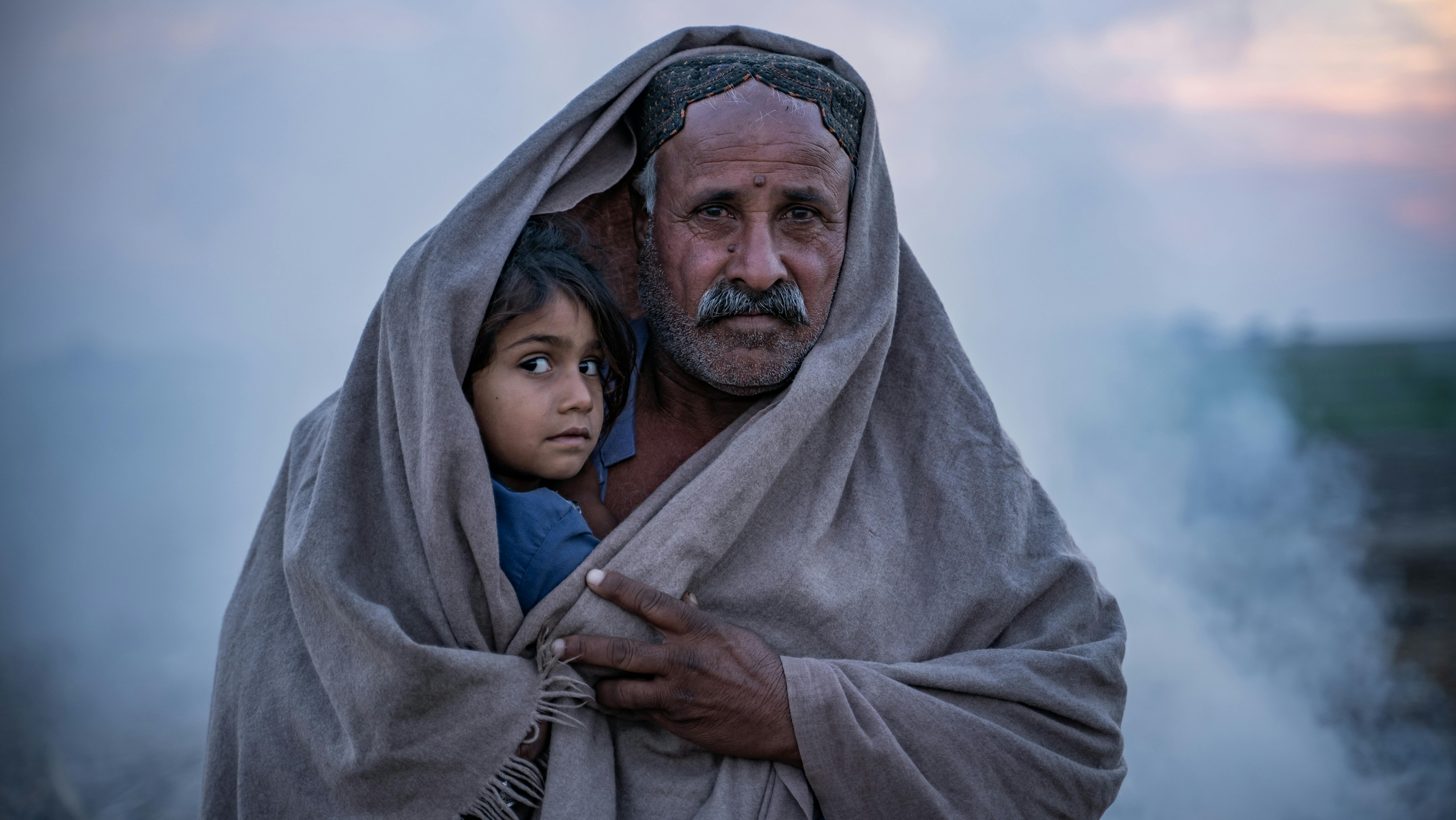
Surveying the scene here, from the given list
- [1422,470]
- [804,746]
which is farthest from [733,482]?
[1422,470]

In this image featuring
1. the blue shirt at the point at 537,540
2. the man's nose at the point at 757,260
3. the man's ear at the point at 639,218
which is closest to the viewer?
the blue shirt at the point at 537,540

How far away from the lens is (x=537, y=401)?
2.11m

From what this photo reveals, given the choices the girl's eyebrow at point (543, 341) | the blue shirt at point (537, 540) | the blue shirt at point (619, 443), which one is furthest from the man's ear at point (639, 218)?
the blue shirt at point (537, 540)

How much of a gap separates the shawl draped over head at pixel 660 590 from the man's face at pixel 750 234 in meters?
0.09

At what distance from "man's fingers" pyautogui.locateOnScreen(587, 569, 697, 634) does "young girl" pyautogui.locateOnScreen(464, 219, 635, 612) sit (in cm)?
12

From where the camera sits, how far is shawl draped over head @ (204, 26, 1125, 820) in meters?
1.90

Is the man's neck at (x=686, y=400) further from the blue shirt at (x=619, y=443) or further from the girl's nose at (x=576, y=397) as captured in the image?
the girl's nose at (x=576, y=397)

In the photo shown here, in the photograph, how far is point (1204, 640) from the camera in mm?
7500

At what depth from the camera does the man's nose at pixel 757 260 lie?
248 centimetres

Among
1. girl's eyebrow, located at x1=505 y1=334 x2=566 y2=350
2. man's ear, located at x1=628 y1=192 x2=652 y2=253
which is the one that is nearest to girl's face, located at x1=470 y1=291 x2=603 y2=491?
girl's eyebrow, located at x1=505 y1=334 x2=566 y2=350

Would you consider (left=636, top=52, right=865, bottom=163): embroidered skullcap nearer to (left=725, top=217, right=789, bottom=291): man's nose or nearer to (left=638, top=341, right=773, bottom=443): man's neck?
(left=725, top=217, right=789, bottom=291): man's nose

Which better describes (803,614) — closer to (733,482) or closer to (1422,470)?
(733,482)

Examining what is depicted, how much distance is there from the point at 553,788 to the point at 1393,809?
6729 mm

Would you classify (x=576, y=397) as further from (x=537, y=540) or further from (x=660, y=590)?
(x=660, y=590)
